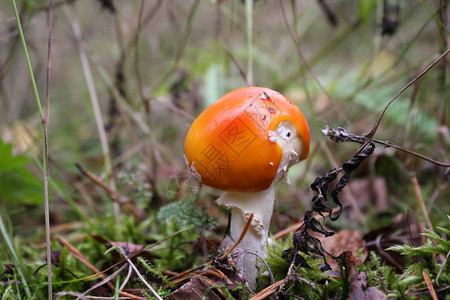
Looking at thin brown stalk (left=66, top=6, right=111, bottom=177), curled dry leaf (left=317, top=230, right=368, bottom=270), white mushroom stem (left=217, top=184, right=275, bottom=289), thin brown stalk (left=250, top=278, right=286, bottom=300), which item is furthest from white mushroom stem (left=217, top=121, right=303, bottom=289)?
thin brown stalk (left=66, top=6, right=111, bottom=177)

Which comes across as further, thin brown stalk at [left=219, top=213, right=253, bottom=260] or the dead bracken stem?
thin brown stalk at [left=219, top=213, right=253, bottom=260]

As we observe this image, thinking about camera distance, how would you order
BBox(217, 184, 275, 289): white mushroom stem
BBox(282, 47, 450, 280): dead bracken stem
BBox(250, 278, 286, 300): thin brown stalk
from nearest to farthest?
BBox(282, 47, 450, 280): dead bracken stem
BBox(250, 278, 286, 300): thin brown stalk
BBox(217, 184, 275, 289): white mushroom stem

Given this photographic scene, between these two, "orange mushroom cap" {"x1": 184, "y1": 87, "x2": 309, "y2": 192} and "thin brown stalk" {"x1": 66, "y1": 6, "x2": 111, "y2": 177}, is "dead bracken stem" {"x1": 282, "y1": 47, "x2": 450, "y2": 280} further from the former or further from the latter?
"thin brown stalk" {"x1": 66, "y1": 6, "x2": 111, "y2": 177}

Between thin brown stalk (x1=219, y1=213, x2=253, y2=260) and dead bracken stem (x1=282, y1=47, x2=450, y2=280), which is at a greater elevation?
dead bracken stem (x1=282, y1=47, x2=450, y2=280)

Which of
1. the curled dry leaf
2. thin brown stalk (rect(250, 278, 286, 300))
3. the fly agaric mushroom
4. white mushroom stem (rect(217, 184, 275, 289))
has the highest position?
the fly agaric mushroom

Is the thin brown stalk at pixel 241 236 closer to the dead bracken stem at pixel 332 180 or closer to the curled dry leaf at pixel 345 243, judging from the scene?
the dead bracken stem at pixel 332 180

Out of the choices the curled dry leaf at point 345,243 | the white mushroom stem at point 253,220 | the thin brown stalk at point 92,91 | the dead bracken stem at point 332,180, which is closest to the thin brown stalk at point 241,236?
the white mushroom stem at point 253,220

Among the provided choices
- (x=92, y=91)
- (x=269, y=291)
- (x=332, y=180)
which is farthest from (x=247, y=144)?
(x=92, y=91)

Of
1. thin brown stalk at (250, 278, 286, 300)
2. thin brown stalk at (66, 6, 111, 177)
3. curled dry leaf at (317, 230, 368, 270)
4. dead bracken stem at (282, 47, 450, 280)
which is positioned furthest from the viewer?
thin brown stalk at (66, 6, 111, 177)
